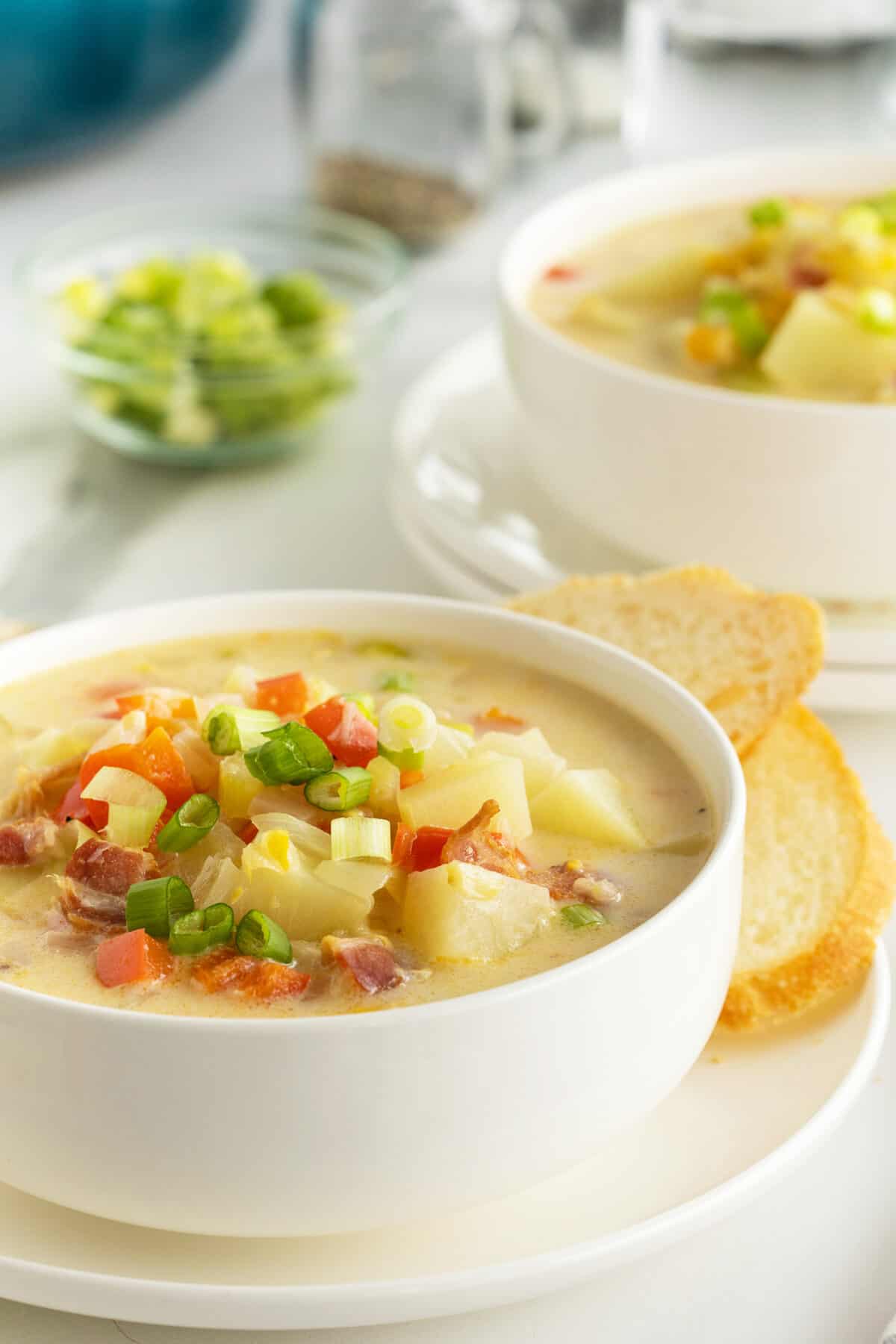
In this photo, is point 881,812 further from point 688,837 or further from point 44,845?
point 44,845

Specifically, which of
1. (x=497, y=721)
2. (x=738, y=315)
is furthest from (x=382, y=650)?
(x=738, y=315)

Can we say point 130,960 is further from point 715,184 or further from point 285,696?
point 715,184

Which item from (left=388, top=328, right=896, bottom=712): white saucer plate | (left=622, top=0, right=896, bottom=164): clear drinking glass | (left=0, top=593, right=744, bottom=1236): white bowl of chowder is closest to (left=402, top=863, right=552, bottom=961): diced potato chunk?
(left=0, top=593, right=744, bottom=1236): white bowl of chowder

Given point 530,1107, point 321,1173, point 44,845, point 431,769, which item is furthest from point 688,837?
point 44,845

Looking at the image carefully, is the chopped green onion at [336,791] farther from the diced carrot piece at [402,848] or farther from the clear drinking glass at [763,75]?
the clear drinking glass at [763,75]

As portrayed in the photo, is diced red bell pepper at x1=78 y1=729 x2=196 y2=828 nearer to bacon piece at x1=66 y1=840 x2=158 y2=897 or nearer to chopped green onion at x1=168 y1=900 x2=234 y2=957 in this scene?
bacon piece at x1=66 y1=840 x2=158 y2=897

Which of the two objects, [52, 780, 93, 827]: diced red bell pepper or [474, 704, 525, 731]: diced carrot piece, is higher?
[52, 780, 93, 827]: diced red bell pepper
